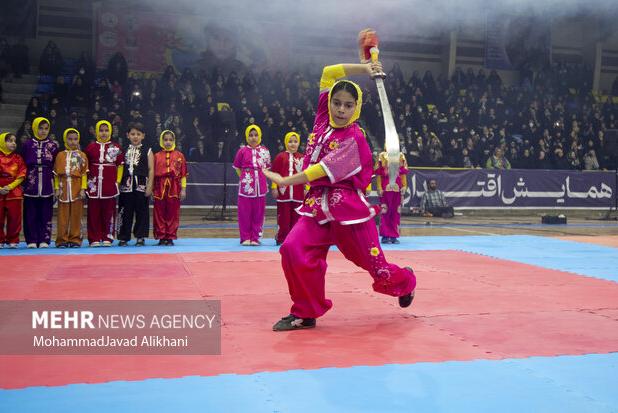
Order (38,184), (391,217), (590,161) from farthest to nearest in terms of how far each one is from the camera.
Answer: (590,161) < (391,217) < (38,184)

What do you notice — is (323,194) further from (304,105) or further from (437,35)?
(437,35)

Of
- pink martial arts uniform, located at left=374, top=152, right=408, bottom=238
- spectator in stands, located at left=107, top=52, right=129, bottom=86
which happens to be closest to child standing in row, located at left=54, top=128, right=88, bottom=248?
pink martial arts uniform, located at left=374, top=152, right=408, bottom=238

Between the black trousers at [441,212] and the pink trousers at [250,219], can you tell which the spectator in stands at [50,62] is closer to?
the black trousers at [441,212]

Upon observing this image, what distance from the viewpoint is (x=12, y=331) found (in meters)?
4.36

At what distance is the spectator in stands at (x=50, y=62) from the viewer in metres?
19.0

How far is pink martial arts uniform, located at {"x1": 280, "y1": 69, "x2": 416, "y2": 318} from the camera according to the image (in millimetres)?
4508

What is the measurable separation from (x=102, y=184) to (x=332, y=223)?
5.86 metres

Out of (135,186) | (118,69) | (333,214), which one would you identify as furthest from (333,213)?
(118,69)

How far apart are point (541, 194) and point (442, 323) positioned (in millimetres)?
14288

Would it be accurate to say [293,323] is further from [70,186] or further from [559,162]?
[559,162]

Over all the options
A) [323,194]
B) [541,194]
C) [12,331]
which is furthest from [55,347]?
[541,194]

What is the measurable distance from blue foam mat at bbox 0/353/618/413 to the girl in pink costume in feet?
3.34

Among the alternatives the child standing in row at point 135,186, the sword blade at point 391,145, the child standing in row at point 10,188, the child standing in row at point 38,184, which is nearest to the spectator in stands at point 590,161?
the child standing in row at point 135,186

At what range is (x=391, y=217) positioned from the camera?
1082cm
